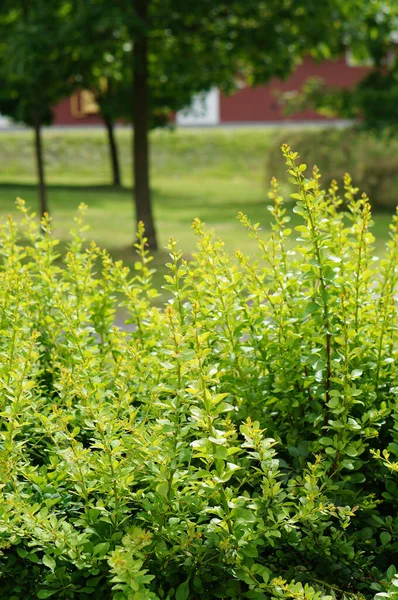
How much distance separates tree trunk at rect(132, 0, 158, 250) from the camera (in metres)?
15.1

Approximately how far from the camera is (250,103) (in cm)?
3931

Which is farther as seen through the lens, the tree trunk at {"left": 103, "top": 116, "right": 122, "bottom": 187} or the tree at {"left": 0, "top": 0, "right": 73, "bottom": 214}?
the tree trunk at {"left": 103, "top": 116, "right": 122, "bottom": 187}

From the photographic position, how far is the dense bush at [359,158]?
22.7m

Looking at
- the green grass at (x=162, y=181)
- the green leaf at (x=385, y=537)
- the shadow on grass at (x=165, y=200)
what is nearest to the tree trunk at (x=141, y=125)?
the green grass at (x=162, y=181)

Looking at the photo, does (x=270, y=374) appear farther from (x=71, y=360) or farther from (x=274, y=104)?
(x=274, y=104)

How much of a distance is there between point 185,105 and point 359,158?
15.6ft

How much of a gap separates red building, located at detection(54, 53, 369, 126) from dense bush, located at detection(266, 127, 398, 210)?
15312 millimetres

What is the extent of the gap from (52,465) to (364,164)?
819 inches

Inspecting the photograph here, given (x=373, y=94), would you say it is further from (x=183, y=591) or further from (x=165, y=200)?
(x=183, y=591)

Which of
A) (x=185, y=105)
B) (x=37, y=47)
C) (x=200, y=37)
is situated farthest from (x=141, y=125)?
(x=185, y=105)

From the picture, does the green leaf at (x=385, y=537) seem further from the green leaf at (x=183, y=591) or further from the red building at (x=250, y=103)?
the red building at (x=250, y=103)

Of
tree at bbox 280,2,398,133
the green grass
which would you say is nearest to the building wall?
the green grass

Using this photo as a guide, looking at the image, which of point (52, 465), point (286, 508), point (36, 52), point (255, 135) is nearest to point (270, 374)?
point (286, 508)

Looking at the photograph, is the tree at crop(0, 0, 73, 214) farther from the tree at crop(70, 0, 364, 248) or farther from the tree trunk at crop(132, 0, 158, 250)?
the tree trunk at crop(132, 0, 158, 250)
